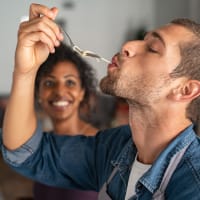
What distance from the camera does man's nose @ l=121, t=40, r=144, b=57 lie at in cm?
88

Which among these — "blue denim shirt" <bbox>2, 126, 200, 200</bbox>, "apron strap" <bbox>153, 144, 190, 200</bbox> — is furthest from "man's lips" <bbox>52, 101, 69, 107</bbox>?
"apron strap" <bbox>153, 144, 190, 200</bbox>

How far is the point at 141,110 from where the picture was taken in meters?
0.89

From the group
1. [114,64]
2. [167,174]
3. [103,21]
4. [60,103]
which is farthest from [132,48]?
[103,21]

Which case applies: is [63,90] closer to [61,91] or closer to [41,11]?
[61,91]

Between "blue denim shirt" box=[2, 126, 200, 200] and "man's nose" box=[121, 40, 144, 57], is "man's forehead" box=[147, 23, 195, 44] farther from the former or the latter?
"blue denim shirt" box=[2, 126, 200, 200]

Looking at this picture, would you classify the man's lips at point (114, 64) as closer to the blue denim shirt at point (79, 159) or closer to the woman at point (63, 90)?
the blue denim shirt at point (79, 159)

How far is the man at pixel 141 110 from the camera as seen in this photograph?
793 millimetres

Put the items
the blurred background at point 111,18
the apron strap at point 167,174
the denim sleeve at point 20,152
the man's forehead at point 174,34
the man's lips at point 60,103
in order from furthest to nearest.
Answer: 1. the blurred background at point 111,18
2. the man's lips at point 60,103
3. the denim sleeve at point 20,152
4. the man's forehead at point 174,34
5. the apron strap at point 167,174

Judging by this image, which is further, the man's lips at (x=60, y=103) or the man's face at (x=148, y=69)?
the man's lips at (x=60, y=103)

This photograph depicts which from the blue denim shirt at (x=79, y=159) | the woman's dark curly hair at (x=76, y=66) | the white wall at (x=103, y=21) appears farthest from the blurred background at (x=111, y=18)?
the blue denim shirt at (x=79, y=159)

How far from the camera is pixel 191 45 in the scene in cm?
87

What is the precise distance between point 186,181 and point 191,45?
31cm

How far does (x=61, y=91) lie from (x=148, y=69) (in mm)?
568

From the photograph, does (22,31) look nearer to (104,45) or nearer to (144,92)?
(144,92)
